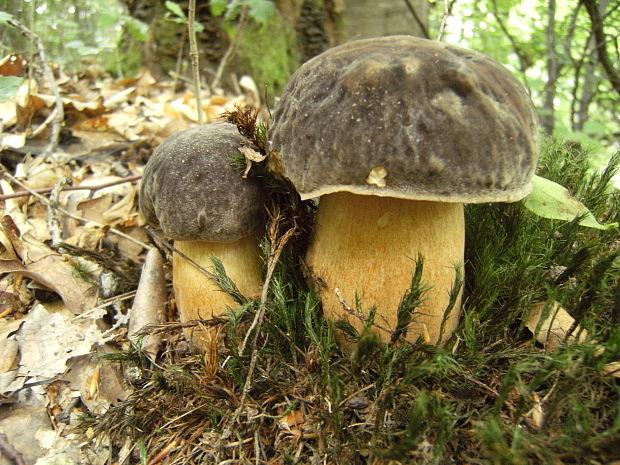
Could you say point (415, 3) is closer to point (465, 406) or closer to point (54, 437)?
point (465, 406)

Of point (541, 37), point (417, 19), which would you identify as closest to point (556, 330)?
point (417, 19)

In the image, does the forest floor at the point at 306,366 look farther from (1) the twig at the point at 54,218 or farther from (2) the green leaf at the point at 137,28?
(2) the green leaf at the point at 137,28

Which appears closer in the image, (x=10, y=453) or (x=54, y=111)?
(x=10, y=453)

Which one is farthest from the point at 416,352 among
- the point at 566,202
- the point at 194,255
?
the point at 194,255

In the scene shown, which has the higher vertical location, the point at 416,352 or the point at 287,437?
the point at 416,352

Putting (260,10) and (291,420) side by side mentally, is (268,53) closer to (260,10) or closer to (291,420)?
(260,10)

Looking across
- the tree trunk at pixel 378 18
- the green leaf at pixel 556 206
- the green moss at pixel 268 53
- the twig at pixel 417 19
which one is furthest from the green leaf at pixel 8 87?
the twig at pixel 417 19

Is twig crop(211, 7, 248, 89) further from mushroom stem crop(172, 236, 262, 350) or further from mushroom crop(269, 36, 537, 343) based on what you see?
mushroom crop(269, 36, 537, 343)
